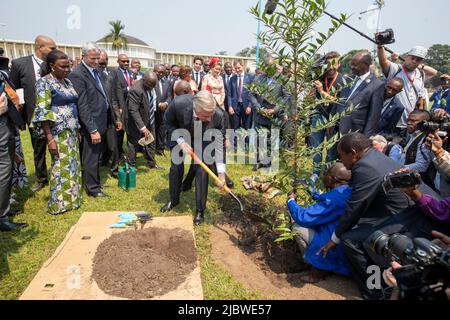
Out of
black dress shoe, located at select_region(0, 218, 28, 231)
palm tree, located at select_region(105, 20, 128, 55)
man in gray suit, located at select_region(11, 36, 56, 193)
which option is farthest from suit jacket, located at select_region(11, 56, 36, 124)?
palm tree, located at select_region(105, 20, 128, 55)

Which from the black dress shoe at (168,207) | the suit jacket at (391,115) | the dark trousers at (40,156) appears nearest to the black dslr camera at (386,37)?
the suit jacket at (391,115)

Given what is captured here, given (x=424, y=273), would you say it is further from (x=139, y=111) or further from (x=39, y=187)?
(x=139, y=111)

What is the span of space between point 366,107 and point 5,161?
466 cm

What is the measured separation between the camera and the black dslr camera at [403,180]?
2254 millimetres

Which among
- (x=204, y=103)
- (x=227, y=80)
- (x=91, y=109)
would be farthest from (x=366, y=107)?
(x=227, y=80)

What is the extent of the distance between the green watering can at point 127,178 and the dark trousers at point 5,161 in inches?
72.3

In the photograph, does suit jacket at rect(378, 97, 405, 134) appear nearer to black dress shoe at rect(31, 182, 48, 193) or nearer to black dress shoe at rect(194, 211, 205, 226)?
black dress shoe at rect(194, 211, 205, 226)

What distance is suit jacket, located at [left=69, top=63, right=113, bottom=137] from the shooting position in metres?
4.48

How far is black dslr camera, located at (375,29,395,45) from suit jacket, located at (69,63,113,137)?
4.15 meters

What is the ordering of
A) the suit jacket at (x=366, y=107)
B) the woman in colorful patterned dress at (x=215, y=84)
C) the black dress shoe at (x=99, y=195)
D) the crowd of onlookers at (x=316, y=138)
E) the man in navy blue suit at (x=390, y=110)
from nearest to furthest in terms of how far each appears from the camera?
the crowd of onlookers at (x=316, y=138), the suit jacket at (x=366, y=107), the man in navy blue suit at (x=390, y=110), the black dress shoe at (x=99, y=195), the woman in colorful patterned dress at (x=215, y=84)

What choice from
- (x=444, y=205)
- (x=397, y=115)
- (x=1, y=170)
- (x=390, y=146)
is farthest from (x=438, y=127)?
(x=1, y=170)

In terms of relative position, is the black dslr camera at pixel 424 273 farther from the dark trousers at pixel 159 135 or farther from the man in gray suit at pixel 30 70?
the dark trousers at pixel 159 135
